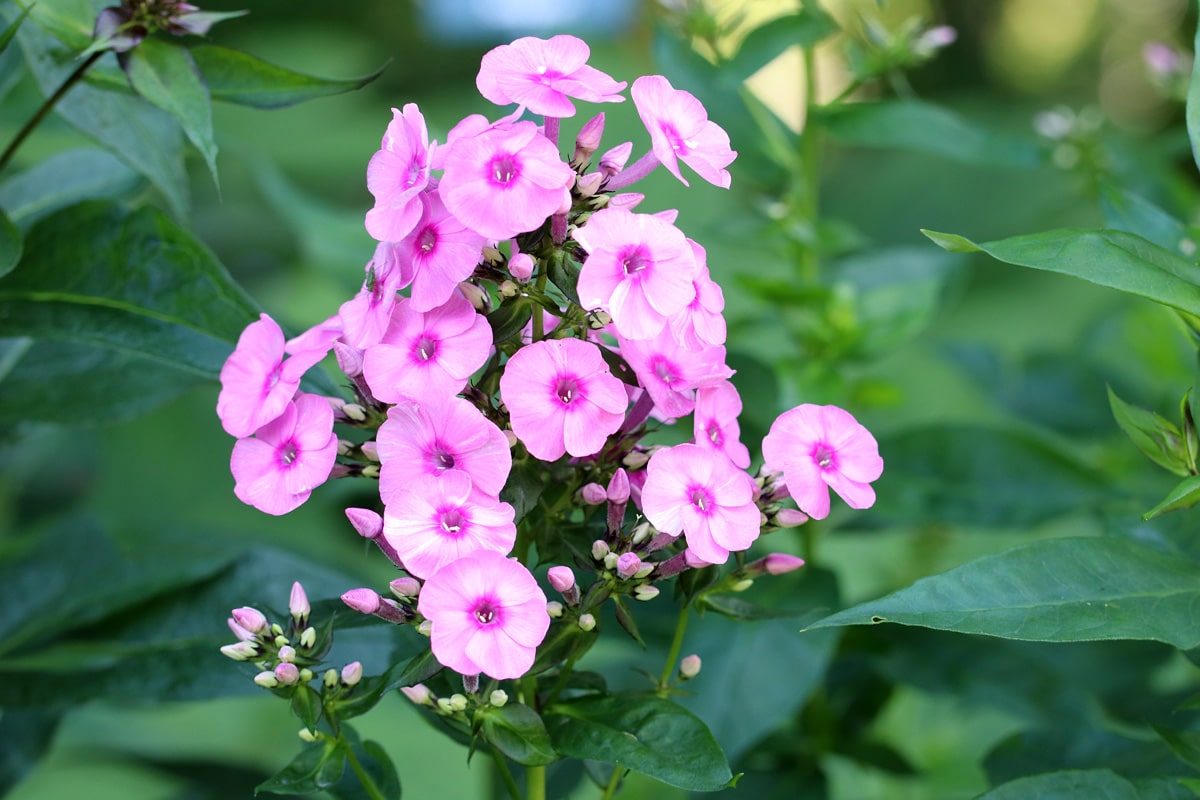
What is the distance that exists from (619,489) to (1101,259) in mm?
282

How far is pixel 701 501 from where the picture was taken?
0.56 metres

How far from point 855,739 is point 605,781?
0.50 metres

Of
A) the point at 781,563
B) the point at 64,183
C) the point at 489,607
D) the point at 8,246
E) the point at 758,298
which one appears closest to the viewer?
the point at 489,607

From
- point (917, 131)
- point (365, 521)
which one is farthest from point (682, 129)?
point (917, 131)

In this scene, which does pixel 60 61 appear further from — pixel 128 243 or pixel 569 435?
pixel 569 435

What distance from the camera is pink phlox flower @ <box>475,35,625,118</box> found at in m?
0.57

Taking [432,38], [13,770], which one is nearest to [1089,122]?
[13,770]

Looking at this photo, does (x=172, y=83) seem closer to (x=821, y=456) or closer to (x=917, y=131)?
(x=821, y=456)

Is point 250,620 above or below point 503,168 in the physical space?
below

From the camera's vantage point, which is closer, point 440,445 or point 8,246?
point 440,445

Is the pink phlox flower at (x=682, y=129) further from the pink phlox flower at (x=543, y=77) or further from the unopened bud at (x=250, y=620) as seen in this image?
the unopened bud at (x=250, y=620)

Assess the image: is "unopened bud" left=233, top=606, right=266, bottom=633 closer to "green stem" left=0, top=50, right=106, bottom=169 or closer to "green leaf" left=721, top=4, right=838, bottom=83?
"green stem" left=0, top=50, right=106, bottom=169

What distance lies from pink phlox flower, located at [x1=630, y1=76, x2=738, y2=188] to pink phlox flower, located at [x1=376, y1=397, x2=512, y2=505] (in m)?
0.16

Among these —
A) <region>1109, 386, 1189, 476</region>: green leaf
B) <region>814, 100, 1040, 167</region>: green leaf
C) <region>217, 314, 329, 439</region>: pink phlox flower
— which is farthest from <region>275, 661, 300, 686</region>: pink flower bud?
<region>814, 100, 1040, 167</region>: green leaf
